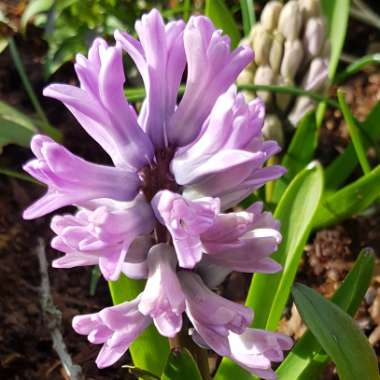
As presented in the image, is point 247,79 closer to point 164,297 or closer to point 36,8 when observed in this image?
Answer: point 36,8

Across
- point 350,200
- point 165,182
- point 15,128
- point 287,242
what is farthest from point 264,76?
point 165,182

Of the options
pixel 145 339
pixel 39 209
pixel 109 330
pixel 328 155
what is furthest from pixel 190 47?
pixel 328 155

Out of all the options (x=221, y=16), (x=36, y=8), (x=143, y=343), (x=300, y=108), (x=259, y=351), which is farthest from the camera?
(x=36, y=8)

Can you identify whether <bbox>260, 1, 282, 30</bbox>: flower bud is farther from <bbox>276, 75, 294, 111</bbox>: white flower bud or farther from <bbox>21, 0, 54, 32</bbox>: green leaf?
<bbox>21, 0, 54, 32</bbox>: green leaf

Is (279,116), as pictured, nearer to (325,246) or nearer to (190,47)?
(325,246)

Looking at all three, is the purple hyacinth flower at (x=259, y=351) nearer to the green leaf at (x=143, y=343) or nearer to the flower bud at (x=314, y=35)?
the green leaf at (x=143, y=343)

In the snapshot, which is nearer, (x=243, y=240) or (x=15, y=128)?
(x=243, y=240)

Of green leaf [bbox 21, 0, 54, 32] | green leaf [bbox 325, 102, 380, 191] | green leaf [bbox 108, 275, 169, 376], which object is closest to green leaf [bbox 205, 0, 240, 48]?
green leaf [bbox 325, 102, 380, 191]
